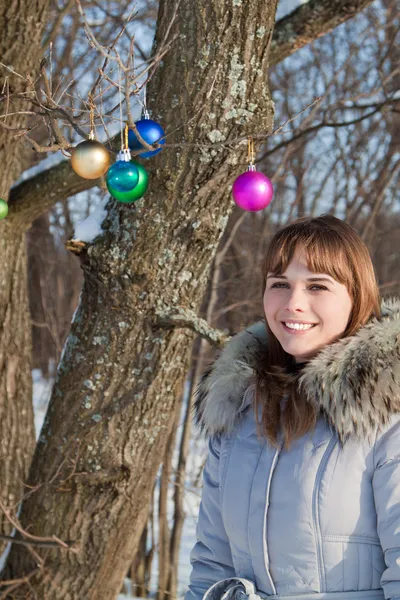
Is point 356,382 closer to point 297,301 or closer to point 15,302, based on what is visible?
point 297,301

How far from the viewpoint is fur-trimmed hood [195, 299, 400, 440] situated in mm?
1632

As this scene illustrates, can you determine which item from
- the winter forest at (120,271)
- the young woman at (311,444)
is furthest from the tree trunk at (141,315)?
the young woman at (311,444)

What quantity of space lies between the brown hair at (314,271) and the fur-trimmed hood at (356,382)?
4cm

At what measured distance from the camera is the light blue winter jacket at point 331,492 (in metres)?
1.61

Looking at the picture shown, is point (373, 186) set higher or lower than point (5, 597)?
higher

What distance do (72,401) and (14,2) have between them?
5.67 ft

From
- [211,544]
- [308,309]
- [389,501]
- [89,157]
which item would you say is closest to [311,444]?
[389,501]

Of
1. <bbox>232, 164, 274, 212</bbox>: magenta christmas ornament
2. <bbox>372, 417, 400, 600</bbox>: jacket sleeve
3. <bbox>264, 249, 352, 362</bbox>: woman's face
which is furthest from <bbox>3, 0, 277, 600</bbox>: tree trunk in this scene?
<bbox>372, 417, 400, 600</bbox>: jacket sleeve

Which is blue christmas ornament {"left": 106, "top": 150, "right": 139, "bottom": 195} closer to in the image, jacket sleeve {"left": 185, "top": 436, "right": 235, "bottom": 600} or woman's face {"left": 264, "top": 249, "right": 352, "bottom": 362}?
woman's face {"left": 264, "top": 249, "right": 352, "bottom": 362}

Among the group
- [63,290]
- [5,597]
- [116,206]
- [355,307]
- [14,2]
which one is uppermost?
[63,290]

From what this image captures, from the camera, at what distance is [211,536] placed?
6.30 ft

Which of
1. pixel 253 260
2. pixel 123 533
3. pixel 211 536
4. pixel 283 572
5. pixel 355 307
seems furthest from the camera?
pixel 253 260

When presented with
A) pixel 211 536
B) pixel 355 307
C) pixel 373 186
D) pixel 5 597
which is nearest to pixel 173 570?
pixel 5 597

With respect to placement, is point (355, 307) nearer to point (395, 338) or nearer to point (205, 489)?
point (395, 338)
